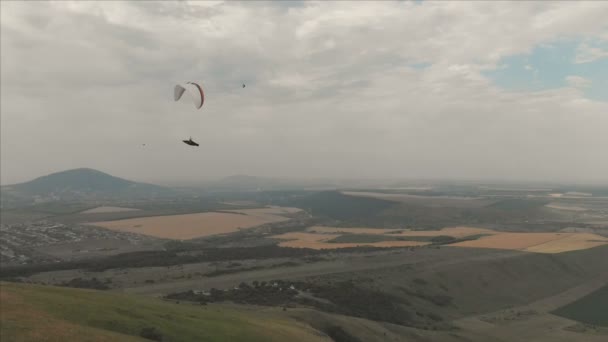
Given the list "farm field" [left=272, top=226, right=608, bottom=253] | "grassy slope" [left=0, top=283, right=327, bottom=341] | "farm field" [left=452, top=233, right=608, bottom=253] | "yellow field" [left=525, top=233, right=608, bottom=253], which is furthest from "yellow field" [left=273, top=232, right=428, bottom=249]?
"grassy slope" [left=0, top=283, right=327, bottom=341]

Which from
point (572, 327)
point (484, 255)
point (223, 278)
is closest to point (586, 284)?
point (484, 255)

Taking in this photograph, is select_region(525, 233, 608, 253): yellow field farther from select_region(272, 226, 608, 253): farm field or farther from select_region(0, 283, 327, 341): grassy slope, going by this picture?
select_region(0, 283, 327, 341): grassy slope

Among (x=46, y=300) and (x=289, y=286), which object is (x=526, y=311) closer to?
(x=289, y=286)

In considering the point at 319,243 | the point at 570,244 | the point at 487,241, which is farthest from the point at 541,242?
the point at 319,243

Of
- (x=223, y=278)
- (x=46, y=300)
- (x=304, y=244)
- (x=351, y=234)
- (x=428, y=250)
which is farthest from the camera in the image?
(x=351, y=234)

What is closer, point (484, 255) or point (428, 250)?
point (484, 255)

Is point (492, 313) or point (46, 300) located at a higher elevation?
point (46, 300)
